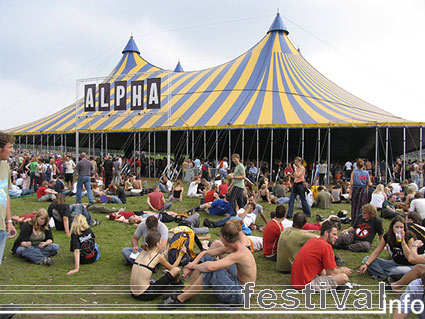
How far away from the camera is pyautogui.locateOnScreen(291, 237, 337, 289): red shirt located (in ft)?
10.2

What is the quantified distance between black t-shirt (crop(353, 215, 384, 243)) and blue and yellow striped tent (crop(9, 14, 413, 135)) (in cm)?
697

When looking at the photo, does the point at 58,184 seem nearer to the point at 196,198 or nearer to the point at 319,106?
the point at 196,198

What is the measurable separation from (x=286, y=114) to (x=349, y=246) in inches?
316

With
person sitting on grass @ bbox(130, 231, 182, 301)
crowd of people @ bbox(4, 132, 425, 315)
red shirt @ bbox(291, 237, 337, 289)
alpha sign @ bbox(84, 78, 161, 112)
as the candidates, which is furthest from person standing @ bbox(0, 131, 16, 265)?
alpha sign @ bbox(84, 78, 161, 112)

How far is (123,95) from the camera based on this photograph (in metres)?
12.6

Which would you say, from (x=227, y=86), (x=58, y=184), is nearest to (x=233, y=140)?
(x=227, y=86)

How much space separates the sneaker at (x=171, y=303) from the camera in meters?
2.83

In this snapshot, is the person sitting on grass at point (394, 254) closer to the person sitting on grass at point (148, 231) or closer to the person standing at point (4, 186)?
the person sitting on grass at point (148, 231)

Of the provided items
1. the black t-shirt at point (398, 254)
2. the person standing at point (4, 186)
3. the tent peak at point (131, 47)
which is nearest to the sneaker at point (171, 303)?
the person standing at point (4, 186)

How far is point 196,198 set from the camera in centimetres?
868

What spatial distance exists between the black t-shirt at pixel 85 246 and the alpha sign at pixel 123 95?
8.38 metres

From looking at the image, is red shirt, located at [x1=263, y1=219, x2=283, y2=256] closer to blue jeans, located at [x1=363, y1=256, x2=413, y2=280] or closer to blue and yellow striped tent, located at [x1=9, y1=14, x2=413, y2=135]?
blue jeans, located at [x1=363, y1=256, x2=413, y2=280]

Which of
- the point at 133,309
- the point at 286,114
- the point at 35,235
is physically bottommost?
the point at 133,309

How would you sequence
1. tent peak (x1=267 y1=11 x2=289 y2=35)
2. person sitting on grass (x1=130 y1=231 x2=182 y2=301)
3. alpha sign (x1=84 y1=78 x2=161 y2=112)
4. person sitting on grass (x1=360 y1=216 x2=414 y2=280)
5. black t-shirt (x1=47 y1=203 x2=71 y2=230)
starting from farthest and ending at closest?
tent peak (x1=267 y1=11 x2=289 y2=35)
alpha sign (x1=84 y1=78 x2=161 y2=112)
black t-shirt (x1=47 y1=203 x2=71 y2=230)
person sitting on grass (x1=360 y1=216 x2=414 y2=280)
person sitting on grass (x1=130 y1=231 x2=182 y2=301)
